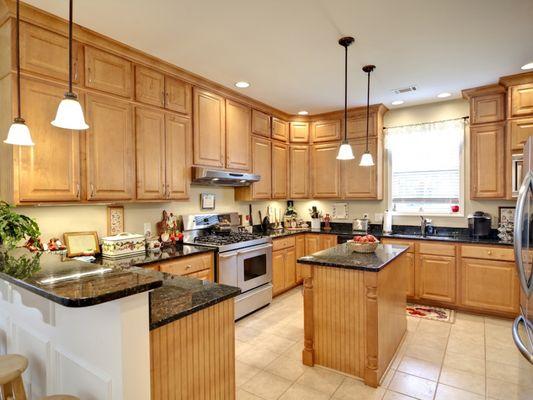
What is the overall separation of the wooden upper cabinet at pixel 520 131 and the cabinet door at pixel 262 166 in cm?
290

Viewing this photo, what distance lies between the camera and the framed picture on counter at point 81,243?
8.26ft

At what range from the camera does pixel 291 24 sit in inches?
91.2

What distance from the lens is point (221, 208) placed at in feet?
13.5

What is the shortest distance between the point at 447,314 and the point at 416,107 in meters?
2.78

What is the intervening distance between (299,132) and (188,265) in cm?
297

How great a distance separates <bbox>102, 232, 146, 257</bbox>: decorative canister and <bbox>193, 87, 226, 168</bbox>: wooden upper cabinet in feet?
3.40

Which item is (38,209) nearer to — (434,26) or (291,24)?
(291,24)

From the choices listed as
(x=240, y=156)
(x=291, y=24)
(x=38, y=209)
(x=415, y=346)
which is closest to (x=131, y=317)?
(x=38, y=209)

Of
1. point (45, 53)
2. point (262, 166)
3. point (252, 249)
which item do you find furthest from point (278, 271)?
point (45, 53)

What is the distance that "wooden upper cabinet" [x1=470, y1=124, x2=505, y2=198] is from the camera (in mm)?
3643

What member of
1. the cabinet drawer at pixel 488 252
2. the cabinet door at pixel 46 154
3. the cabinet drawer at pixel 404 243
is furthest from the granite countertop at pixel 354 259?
the cabinet door at pixel 46 154

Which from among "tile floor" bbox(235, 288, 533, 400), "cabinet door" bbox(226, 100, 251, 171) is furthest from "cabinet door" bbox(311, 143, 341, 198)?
"tile floor" bbox(235, 288, 533, 400)

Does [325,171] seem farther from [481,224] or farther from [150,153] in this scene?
[150,153]

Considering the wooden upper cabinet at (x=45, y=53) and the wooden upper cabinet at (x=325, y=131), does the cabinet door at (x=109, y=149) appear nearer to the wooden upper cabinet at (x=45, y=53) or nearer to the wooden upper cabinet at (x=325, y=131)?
the wooden upper cabinet at (x=45, y=53)
